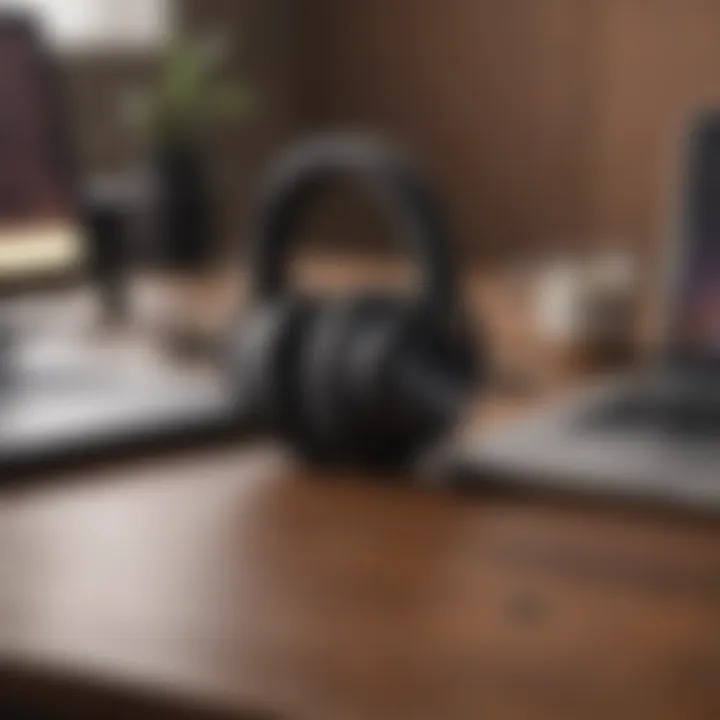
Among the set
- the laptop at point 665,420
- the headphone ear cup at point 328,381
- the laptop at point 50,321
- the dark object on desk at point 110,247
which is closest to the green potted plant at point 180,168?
the dark object on desk at point 110,247

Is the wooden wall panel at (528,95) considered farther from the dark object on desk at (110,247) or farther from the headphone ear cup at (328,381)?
the headphone ear cup at (328,381)

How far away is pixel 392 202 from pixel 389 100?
183cm

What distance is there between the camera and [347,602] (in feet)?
3.13

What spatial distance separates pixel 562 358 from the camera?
1.61 meters

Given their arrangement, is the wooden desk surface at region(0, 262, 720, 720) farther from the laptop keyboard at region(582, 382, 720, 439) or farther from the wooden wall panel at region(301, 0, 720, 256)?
the wooden wall panel at region(301, 0, 720, 256)

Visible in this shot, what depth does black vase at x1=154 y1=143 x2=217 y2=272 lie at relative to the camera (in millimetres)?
2193

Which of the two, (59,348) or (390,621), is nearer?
(390,621)

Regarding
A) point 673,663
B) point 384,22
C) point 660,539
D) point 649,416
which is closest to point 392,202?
point 649,416

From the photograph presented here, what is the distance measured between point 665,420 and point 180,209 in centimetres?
104

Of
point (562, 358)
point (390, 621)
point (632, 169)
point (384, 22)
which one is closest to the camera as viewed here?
point (390, 621)

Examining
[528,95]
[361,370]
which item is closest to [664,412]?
[361,370]

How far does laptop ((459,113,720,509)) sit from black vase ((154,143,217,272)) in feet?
2.77

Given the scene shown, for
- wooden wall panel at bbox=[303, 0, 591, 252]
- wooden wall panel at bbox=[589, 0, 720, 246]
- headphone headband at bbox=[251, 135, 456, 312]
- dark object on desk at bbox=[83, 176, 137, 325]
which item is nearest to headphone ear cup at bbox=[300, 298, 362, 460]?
headphone headband at bbox=[251, 135, 456, 312]

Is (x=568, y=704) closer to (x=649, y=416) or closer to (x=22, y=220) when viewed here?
(x=649, y=416)
